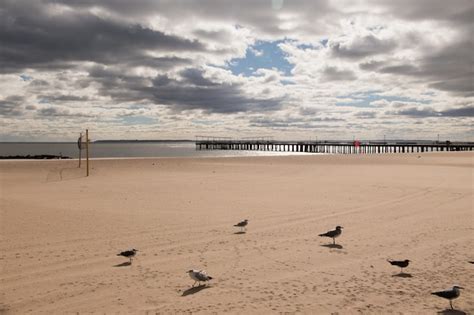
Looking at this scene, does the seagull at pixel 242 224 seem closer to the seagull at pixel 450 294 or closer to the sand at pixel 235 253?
the sand at pixel 235 253

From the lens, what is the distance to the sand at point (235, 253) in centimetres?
627

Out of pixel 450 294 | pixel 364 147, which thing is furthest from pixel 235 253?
pixel 364 147

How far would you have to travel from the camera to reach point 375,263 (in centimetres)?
813

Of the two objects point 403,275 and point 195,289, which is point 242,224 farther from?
point 403,275

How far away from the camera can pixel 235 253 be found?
28.9ft

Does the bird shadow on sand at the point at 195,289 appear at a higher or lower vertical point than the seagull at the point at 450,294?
lower

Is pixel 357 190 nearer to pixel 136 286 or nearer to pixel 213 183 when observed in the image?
pixel 213 183

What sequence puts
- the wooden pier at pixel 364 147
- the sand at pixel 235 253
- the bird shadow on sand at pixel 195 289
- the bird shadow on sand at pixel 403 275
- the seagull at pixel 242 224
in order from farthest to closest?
the wooden pier at pixel 364 147 → the seagull at pixel 242 224 → the bird shadow on sand at pixel 403 275 → the bird shadow on sand at pixel 195 289 → the sand at pixel 235 253

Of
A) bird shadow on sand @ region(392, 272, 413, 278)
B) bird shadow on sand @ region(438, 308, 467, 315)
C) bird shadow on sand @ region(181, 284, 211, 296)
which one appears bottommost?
bird shadow on sand @ region(438, 308, 467, 315)

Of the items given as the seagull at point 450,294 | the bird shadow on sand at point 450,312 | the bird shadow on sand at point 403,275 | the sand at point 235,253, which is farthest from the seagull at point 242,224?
the bird shadow on sand at point 450,312

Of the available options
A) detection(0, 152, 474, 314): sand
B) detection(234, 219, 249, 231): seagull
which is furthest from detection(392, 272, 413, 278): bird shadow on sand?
detection(234, 219, 249, 231): seagull

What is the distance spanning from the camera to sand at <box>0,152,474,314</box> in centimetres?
Result: 627

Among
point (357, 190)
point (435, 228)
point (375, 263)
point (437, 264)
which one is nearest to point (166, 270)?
point (375, 263)

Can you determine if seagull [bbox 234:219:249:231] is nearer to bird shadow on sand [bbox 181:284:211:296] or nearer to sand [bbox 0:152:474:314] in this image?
sand [bbox 0:152:474:314]
